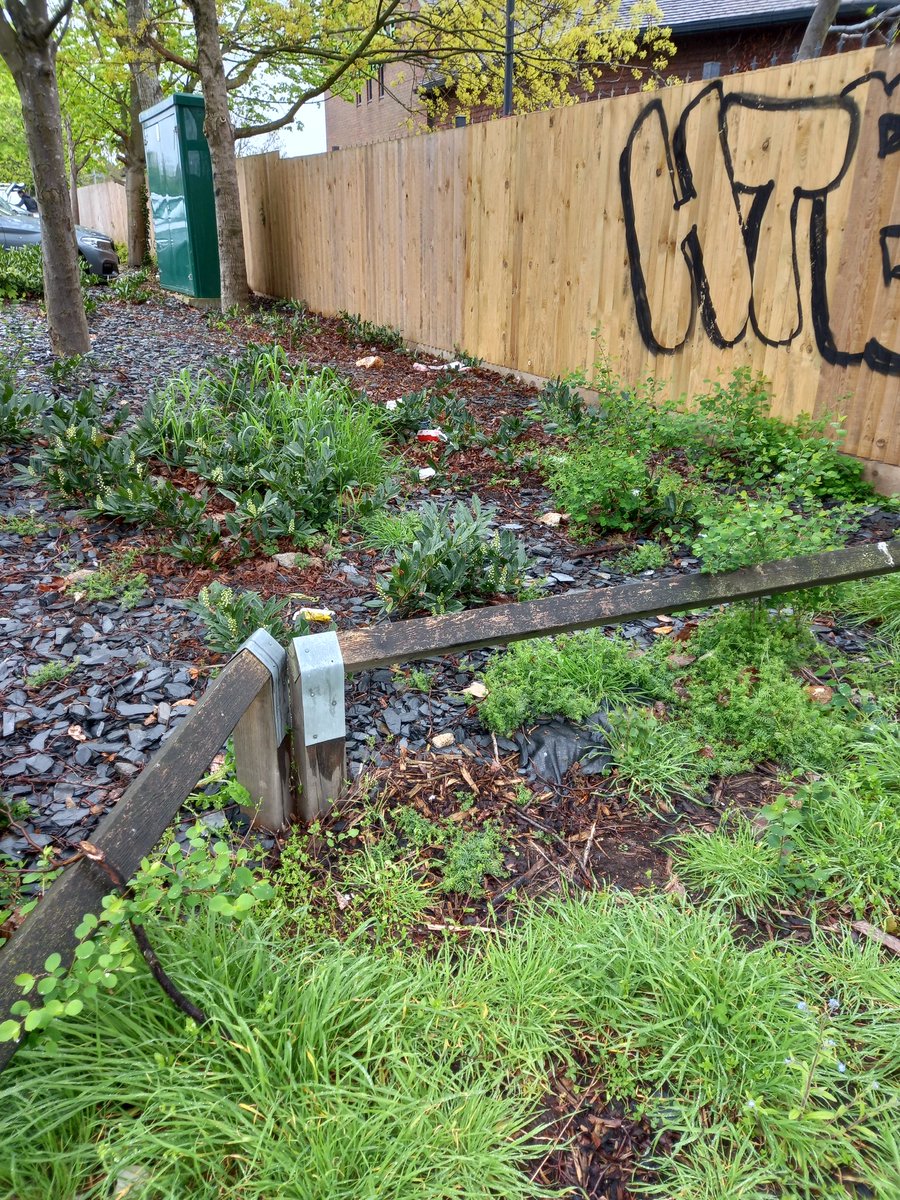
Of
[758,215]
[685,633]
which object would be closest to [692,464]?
[758,215]

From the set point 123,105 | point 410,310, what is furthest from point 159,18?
point 410,310

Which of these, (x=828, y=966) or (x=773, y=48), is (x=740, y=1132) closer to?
(x=828, y=966)

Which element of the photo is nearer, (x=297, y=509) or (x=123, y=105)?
(x=297, y=509)

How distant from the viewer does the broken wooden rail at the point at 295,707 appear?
4.77 ft

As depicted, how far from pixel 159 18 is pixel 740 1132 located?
62.4ft

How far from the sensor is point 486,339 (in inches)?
320

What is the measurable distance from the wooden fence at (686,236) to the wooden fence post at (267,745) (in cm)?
399

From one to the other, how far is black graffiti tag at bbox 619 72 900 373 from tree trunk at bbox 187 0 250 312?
252 inches

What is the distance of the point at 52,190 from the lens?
657 cm

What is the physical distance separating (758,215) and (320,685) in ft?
15.2

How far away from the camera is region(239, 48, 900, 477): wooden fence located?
4531mm

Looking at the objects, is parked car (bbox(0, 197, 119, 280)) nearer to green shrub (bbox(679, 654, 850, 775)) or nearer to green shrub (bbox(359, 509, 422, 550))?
green shrub (bbox(359, 509, 422, 550))

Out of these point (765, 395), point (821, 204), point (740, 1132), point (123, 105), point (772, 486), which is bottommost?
point (740, 1132)

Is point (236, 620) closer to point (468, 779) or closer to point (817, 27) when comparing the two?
point (468, 779)
